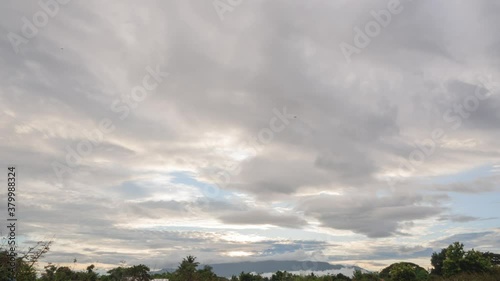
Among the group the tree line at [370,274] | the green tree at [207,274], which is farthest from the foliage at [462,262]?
the green tree at [207,274]

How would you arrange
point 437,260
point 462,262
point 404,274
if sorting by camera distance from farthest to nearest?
point 437,260 < point 404,274 < point 462,262

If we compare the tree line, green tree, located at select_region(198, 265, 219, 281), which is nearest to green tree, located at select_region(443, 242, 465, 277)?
the tree line

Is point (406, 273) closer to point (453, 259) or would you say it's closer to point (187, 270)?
point (453, 259)

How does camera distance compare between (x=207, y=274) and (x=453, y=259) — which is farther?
(x=207, y=274)

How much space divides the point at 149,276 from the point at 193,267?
337cm

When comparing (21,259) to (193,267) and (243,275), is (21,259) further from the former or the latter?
(243,275)

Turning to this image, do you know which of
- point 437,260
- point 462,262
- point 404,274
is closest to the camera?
point 462,262

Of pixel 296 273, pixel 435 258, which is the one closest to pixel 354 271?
pixel 296 273

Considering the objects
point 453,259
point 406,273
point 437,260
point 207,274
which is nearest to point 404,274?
point 406,273

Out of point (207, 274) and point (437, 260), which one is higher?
point (437, 260)

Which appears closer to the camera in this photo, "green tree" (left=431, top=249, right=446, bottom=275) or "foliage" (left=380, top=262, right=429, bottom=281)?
"foliage" (left=380, top=262, right=429, bottom=281)

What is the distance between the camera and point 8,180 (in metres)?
16.0

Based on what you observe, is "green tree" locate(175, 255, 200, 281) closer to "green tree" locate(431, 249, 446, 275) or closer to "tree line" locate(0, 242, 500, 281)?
"tree line" locate(0, 242, 500, 281)

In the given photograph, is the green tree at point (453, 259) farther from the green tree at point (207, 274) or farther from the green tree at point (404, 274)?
the green tree at point (207, 274)
